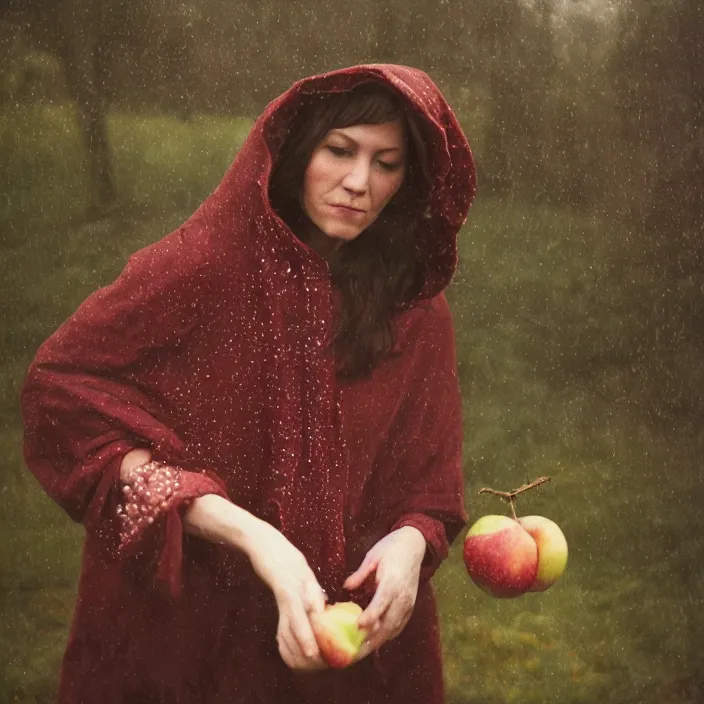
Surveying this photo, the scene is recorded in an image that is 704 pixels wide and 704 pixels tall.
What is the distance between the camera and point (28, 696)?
1.57 meters

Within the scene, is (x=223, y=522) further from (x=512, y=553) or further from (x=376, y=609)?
(x=512, y=553)

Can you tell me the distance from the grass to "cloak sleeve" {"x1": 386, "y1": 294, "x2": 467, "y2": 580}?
2.5 inches

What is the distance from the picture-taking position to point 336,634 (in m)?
1.32

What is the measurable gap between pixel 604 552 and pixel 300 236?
2.53 feet

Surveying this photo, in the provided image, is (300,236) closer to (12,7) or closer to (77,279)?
(77,279)

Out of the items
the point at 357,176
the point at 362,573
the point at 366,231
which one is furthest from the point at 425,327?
the point at 362,573

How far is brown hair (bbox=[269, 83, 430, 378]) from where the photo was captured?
1.41 meters

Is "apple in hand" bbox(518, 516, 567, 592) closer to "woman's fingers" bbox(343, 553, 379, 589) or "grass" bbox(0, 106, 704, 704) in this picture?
"grass" bbox(0, 106, 704, 704)

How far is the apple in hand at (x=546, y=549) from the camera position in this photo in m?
1.62

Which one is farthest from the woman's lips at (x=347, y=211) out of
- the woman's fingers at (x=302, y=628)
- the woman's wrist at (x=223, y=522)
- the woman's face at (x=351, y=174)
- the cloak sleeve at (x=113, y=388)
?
the woman's fingers at (x=302, y=628)

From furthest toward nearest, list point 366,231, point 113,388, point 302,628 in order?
point 366,231
point 113,388
point 302,628

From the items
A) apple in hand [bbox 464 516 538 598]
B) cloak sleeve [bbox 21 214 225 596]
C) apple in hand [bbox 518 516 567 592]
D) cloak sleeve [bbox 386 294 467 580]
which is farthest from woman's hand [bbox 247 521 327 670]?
apple in hand [bbox 518 516 567 592]

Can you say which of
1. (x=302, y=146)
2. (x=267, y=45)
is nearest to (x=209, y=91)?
(x=267, y=45)

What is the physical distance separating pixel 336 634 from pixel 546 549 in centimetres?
46
